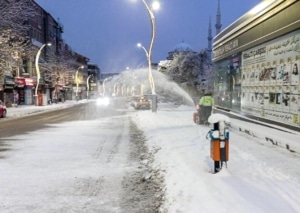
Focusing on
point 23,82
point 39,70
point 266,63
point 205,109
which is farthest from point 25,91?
point 266,63

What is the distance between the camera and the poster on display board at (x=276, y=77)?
37.7ft

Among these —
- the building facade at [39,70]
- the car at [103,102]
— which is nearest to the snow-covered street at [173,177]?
the building facade at [39,70]

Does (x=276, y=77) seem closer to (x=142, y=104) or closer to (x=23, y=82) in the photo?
(x=142, y=104)

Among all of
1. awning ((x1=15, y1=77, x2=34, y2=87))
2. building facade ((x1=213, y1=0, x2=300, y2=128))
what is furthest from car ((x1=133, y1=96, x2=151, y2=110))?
building facade ((x1=213, y1=0, x2=300, y2=128))

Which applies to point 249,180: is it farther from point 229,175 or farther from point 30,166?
point 30,166

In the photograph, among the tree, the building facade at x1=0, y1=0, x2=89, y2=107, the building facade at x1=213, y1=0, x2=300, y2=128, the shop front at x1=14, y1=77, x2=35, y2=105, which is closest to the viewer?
the building facade at x1=213, y1=0, x2=300, y2=128

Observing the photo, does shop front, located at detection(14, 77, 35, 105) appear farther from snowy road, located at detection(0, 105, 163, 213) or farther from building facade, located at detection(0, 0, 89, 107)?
snowy road, located at detection(0, 105, 163, 213)

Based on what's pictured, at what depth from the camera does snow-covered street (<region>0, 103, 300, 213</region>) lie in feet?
19.4

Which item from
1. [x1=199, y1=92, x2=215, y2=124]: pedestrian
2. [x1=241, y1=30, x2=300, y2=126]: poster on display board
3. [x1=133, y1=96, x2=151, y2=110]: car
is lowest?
[x1=133, y1=96, x2=151, y2=110]: car

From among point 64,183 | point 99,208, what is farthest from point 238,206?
point 64,183

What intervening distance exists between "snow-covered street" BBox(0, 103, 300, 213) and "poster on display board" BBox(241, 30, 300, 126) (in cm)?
75

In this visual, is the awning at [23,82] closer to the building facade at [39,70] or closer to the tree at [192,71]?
the building facade at [39,70]

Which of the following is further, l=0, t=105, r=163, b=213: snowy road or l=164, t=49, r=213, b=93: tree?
l=164, t=49, r=213, b=93: tree

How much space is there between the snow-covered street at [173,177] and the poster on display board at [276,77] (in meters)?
0.75
